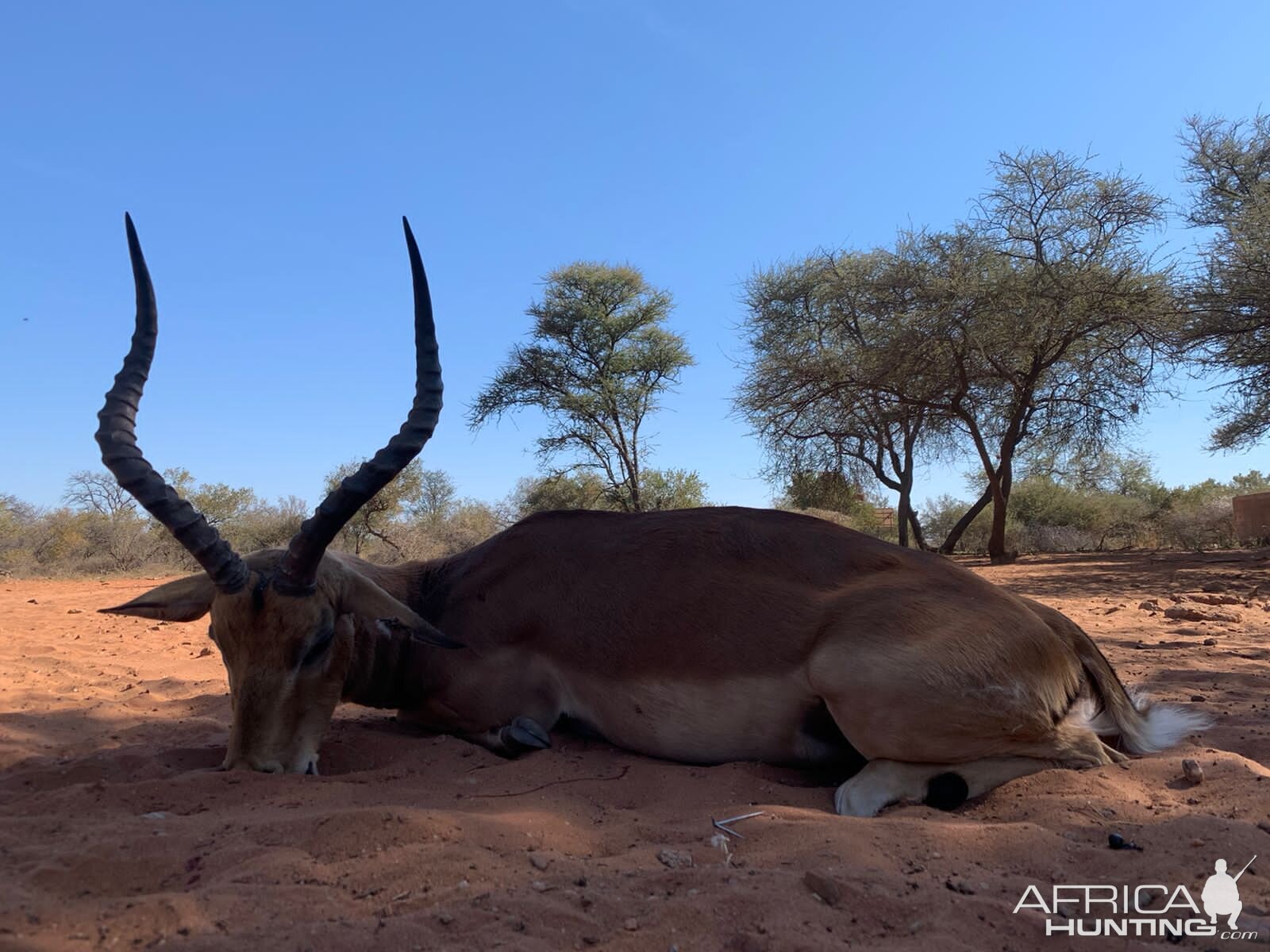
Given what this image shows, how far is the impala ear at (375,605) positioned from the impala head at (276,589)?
32 mm

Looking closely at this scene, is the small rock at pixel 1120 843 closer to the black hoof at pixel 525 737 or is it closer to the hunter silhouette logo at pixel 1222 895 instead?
the hunter silhouette logo at pixel 1222 895

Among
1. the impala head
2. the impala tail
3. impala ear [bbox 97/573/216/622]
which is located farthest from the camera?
impala ear [bbox 97/573/216/622]

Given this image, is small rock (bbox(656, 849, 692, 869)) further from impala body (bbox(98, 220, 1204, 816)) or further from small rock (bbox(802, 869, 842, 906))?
impala body (bbox(98, 220, 1204, 816))

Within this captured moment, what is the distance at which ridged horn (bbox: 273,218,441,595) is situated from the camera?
13.3 ft

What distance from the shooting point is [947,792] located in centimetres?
352

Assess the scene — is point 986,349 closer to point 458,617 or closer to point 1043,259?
point 1043,259

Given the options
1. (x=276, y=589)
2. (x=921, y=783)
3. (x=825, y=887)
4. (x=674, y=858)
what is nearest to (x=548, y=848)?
(x=674, y=858)

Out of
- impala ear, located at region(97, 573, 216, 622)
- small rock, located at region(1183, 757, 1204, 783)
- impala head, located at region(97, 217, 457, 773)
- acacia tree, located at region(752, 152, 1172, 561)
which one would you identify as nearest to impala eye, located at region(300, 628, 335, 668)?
impala head, located at region(97, 217, 457, 773)

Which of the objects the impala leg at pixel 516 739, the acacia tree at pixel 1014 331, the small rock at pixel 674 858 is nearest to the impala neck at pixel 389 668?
the impala leg at pixel 516 739

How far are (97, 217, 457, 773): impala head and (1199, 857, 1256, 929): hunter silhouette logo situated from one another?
3.17 m

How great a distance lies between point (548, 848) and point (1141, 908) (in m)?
1.76

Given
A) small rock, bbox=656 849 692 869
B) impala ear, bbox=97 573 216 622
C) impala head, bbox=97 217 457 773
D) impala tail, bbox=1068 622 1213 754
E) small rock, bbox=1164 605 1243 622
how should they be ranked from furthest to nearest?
small rock, bbox=1164 605 1243 622 → impala ear, bbox=97 573 216 622 → impala tail, bbox=1068 622 1213 754 → impala head, bbox=97 217 457 773 → small rock, bbox=656 849 692 869

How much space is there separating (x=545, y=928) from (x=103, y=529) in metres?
27.6

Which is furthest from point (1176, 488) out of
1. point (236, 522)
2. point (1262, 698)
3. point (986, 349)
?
point (236, 522)
